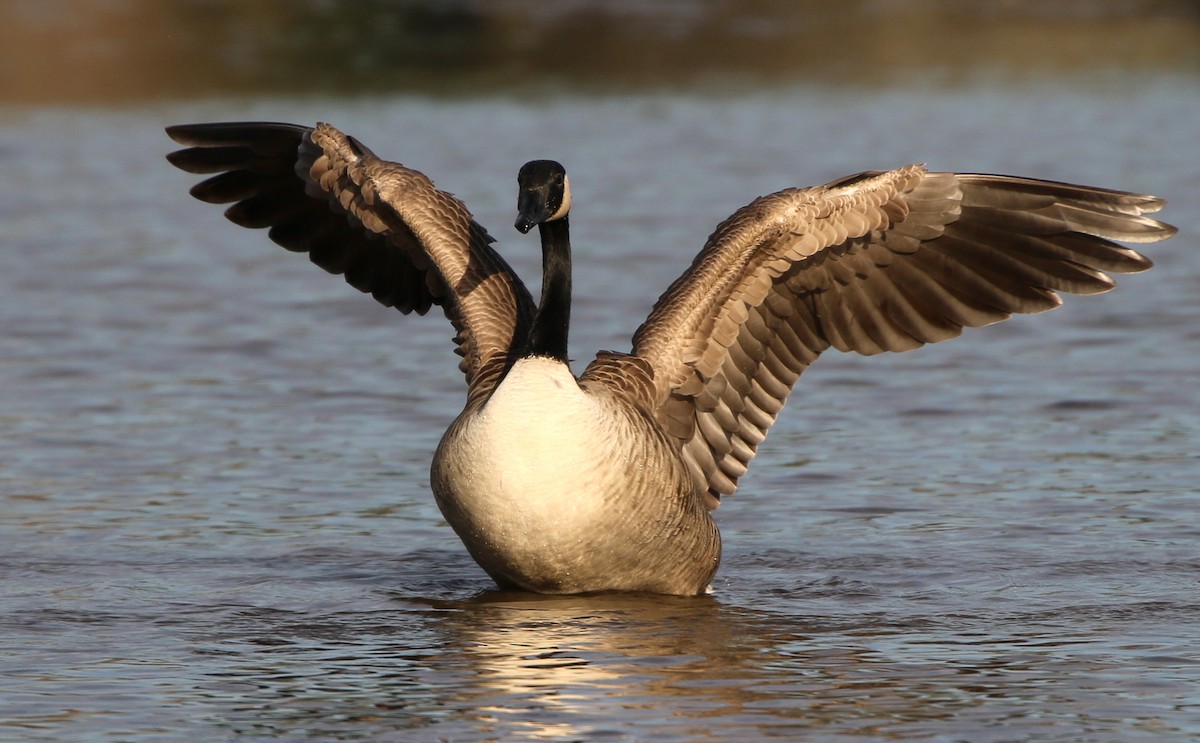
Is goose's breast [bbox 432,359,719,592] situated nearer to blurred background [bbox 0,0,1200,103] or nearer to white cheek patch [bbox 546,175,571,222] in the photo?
white cheek patch [bbox 546,175,571,222]

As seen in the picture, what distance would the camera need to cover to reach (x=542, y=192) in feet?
23.9

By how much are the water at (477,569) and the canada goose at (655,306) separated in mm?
Result: 400

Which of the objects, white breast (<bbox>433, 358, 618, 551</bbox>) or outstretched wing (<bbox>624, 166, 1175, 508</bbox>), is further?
outstretched wing (<bbox>624, 166, 1175, 508</bbox>)

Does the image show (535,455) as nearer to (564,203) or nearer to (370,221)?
(564,203)

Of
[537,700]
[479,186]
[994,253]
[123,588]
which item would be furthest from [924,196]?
[479,186]

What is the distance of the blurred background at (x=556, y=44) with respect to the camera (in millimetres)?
25281

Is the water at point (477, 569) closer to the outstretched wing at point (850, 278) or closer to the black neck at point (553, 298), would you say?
the outstretched wing at point (850, 278)

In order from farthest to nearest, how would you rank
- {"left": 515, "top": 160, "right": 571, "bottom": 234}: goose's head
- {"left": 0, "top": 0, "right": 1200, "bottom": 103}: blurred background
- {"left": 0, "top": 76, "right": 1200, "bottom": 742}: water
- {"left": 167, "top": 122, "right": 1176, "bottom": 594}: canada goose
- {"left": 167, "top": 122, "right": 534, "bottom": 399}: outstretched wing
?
{"left": 0, "top": 0, "right": 1200, "bottom": 103}: blurred background, {"left": 167, "top": 122, "right": 534, "bottom": 399}: outstretched wing, {"left": 515, "top": 160, "right": 571, "bottom": 234}: goose's head, {"left": 167, "top": 122, "right": 1176, "bottom": 594}: canada goose, {"left": 0, "top": 76, "right": 1200, "bottom": 742}: water

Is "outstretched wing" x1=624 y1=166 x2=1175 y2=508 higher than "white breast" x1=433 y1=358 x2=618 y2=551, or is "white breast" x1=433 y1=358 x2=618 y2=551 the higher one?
"outstretched wing" x1=624 y1=166 x2=1175 y2=508

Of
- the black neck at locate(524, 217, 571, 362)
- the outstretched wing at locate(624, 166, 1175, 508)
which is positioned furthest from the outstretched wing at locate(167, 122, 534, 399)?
the outstretched wing at locate(624, 166, 1175, 508)

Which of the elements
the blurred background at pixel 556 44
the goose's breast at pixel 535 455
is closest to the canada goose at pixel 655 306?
→ the goose's breast at pixel 535 455

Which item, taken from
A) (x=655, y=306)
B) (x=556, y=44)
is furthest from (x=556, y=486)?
(x=556, y=44)

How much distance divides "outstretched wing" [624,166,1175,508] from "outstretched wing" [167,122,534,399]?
2.18 feet

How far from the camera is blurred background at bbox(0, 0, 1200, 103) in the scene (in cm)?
2528
